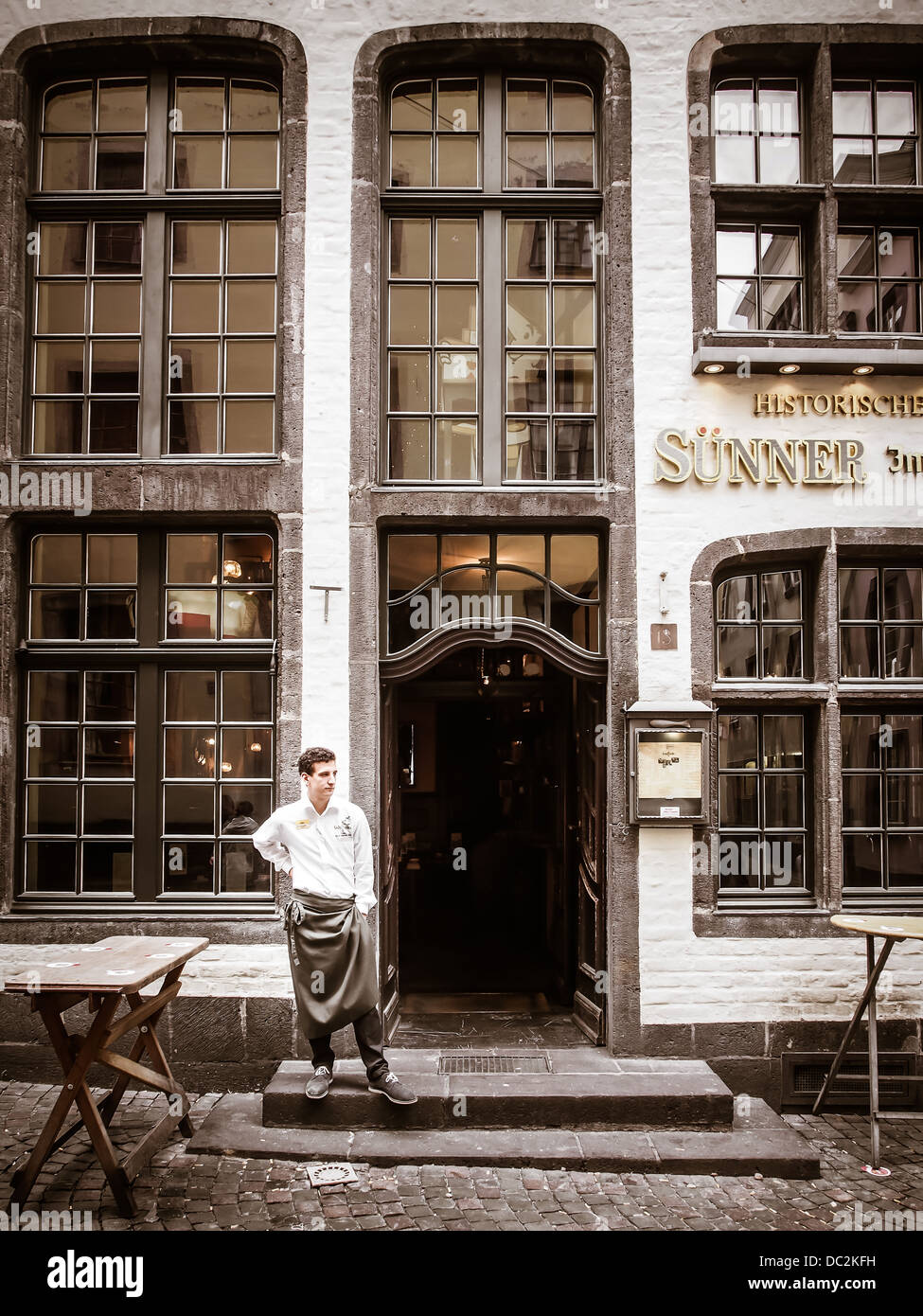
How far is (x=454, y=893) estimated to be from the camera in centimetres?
1059

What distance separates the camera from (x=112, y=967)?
4605 mm

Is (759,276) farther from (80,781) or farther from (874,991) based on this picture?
(80,781)

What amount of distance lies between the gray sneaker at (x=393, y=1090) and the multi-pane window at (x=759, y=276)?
5.48 meters

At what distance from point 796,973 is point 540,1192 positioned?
7.71 ft

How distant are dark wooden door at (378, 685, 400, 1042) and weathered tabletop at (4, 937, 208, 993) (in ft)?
4.45

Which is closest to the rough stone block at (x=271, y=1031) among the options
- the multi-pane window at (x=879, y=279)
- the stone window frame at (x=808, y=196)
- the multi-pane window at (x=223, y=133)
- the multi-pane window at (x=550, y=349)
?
the multi-pane window at (x=550, y=349)

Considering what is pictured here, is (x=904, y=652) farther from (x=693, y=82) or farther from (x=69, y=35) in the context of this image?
(x=69, y=35)

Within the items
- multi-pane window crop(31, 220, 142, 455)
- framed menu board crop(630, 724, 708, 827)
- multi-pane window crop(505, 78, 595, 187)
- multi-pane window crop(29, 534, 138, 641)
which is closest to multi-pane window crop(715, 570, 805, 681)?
framed menu board crop(630, 724, 708, 827)

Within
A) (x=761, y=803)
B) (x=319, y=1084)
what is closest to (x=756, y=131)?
(x=761, y=803)

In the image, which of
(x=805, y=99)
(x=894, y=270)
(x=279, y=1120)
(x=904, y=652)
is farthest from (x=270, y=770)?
(x=805, y=99)

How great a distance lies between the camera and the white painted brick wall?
19.6 feet

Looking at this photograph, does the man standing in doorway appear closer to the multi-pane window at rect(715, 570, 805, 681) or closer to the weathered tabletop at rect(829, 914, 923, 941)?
the weathered tabletop at rect(829, 914, 923, 941)

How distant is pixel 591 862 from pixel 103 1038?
11.2 ft

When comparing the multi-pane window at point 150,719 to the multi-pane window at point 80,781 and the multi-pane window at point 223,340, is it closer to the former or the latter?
the multi-pane window at point 80,781
